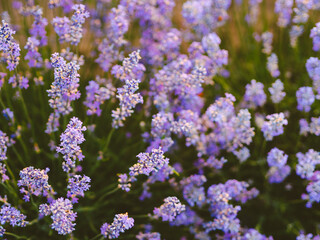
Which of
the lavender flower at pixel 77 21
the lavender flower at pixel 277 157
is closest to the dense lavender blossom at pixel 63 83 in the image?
the lavender flower at pixel 77 21

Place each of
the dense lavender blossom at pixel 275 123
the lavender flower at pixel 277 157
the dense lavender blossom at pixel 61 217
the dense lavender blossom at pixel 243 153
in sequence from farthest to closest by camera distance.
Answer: the dense lavender blossom at pixel 243 153, the lavender flower at pixel 277 157, the dense lavender blossom at pixel 275 123, the dense lavender blossom at pixel 61 217

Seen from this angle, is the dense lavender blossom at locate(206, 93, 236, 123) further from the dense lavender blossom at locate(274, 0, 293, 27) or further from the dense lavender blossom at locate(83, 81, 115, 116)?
the dense lavender blossom at locate(274, 0, 293, 27)

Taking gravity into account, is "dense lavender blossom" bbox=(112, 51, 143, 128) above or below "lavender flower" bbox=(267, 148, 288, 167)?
above

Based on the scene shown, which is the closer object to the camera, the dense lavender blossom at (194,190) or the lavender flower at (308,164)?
the lavender flower at (308,164)

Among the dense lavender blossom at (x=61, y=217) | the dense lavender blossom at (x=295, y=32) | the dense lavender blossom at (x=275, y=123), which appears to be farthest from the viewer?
the dense lavender blossom at (x=295, y=32)

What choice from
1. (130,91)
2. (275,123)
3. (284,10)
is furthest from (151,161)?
(284,10)

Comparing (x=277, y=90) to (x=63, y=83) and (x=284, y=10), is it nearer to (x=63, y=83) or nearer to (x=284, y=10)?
(x=284, y=10)

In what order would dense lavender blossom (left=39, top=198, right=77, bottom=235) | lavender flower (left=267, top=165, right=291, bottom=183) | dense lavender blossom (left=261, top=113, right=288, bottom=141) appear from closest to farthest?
dense lavender blossom (left=39, top=198, right=77, bottom=235)
dense lavender blossom (left=261, top=113, right=288, bottom=141)
lavender flower (left=267, top=165, right=291, bottom=183)

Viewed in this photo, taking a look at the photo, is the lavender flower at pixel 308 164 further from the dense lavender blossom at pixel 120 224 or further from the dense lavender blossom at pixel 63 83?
the dense lavender blossom at pixel 63 83

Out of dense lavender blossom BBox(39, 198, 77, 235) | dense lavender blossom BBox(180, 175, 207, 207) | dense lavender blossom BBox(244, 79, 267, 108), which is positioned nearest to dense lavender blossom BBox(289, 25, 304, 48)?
dense lavender blossom BBox(244, 79, 267, 108)
